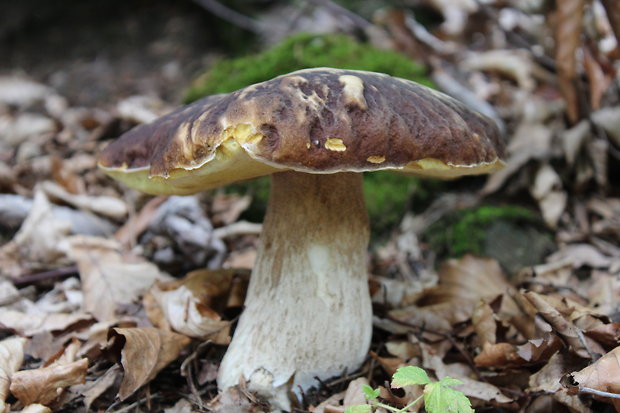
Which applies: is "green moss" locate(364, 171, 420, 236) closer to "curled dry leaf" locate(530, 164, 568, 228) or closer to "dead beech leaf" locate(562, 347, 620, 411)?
"curled dry leaf" locate(530, 164, 568, 228)

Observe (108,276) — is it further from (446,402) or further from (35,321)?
(446,402)

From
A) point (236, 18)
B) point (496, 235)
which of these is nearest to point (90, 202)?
point (496, 235)

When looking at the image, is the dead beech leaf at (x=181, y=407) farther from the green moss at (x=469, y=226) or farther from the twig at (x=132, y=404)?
the green moss at (x=469, y=226)

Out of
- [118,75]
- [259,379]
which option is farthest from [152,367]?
[118,75]

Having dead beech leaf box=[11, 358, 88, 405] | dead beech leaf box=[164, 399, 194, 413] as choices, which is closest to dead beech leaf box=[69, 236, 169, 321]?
dead beech leaf box=[11, 358, 88, 405]

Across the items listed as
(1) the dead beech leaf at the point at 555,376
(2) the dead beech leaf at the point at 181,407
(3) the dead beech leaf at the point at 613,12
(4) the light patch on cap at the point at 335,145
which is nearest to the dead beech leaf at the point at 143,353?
(2) the dead beech leaf at the point at 181,407
